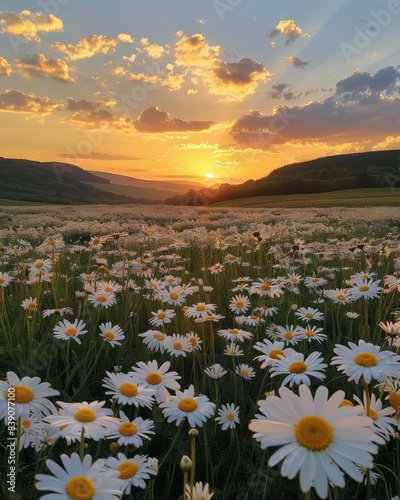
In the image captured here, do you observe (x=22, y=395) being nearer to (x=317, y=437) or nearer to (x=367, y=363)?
(x=317, y=437)

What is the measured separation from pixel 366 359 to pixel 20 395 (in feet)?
4.81

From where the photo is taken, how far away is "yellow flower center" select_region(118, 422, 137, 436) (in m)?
1.93

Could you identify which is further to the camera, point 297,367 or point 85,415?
point 297,367

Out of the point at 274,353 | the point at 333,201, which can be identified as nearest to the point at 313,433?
the point at 274,353

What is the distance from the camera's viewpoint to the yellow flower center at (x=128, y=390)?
209 centimetres

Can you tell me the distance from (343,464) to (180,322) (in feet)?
11.8

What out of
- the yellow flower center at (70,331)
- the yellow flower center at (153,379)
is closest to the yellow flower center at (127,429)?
the yellow flower center at (153,379)

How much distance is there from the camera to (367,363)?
1.93m

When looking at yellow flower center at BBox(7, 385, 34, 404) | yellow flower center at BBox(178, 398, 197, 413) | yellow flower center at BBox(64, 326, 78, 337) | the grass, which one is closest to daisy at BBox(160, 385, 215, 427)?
yellow flower center at BBox(178, 398, 197, 413)

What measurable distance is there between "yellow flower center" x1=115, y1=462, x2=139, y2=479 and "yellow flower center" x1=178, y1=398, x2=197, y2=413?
1.32 ft

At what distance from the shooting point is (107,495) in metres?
1.28

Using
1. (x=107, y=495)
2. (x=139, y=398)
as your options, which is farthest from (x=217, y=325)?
(x=107, y=495)

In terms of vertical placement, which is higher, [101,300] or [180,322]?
[101,300]

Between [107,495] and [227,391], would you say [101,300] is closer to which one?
[227,391]
